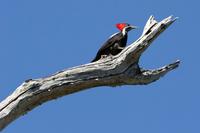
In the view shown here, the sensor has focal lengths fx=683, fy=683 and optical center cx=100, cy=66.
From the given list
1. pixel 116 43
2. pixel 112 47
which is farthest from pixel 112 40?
pixel 112 47

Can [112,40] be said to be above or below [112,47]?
above

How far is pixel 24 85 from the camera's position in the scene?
9141 mm

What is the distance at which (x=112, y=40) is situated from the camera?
499 inches

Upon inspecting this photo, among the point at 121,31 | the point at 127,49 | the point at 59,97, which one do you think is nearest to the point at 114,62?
the point at 127,49

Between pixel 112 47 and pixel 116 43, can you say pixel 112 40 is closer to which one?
pixel 116 43

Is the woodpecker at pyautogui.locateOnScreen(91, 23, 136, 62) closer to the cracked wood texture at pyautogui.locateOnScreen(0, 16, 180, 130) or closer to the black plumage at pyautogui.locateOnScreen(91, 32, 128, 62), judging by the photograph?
the black plumage at pyautogui.locateOnScreen(91, 32, 128, 62)

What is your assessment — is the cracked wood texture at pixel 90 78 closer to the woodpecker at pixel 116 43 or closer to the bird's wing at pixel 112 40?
the woodpecker at pixel 116 43

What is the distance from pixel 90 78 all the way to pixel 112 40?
3379 mm

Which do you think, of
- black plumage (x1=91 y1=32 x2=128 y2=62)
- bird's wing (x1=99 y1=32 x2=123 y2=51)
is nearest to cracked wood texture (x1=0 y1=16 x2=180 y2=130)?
black plumage (x1=91 y1=32 x2=128 y2=62)

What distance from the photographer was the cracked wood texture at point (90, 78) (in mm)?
9047

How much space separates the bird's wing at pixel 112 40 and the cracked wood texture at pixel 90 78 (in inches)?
98.3

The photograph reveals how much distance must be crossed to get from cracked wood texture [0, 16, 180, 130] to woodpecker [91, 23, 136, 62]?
1.82 m

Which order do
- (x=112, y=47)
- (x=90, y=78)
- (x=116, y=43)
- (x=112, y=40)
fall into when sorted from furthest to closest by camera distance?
(x=112, y=40) → (x=116, y=43) → (x=112, y=47) → (x=90, y=78)

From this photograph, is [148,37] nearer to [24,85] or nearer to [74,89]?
[74,89]
